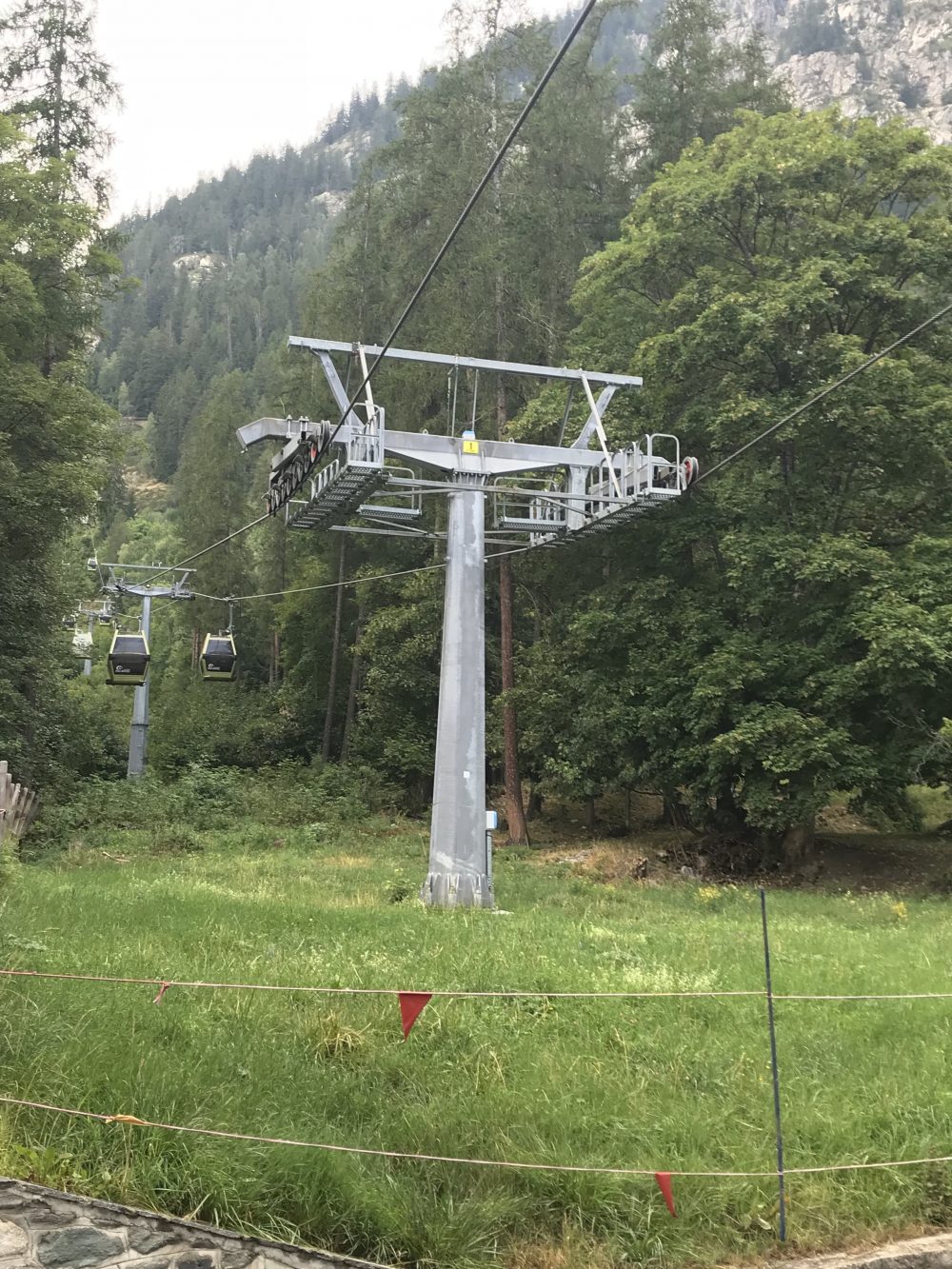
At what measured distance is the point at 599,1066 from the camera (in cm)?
565

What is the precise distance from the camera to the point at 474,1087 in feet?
→ 17.5

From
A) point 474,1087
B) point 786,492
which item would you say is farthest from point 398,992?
point 786,492

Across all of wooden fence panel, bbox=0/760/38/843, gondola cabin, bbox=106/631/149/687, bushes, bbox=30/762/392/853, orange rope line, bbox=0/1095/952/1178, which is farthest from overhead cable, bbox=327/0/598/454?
gondola cabin, bbox=106/631/149/687

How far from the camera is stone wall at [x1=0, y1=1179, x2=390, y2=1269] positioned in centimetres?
385

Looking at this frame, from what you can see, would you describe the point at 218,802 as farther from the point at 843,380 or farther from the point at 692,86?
the point at 692,86

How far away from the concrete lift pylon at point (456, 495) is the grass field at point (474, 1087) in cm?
416

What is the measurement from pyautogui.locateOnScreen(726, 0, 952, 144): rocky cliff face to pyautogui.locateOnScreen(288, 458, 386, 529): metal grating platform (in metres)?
123

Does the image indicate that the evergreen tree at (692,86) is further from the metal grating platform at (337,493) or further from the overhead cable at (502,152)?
the overhead cable at (502,152)

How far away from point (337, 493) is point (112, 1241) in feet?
35.4

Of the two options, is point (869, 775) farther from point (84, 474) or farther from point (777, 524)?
point (84, 474)

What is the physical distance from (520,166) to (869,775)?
19.5 meters

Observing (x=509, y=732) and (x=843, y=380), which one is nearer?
(x=843, y=380)

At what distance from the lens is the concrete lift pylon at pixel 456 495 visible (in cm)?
1316

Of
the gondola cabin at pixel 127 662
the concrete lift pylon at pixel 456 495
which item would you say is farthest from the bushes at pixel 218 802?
the concrete lift pylon at pixel 456 495
